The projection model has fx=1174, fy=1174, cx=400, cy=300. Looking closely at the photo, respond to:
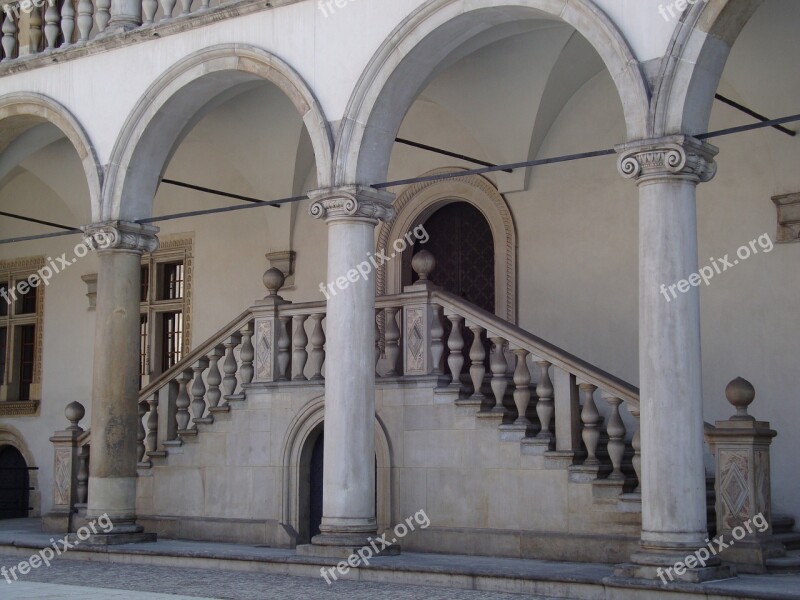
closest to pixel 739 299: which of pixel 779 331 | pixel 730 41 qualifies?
pixel 779 331

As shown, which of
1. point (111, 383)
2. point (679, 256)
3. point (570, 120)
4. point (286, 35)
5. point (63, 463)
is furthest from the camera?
point (63, 463)

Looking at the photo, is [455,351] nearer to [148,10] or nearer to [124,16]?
[148,10]

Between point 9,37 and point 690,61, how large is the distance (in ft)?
26.0

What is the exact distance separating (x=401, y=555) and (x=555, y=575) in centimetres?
179

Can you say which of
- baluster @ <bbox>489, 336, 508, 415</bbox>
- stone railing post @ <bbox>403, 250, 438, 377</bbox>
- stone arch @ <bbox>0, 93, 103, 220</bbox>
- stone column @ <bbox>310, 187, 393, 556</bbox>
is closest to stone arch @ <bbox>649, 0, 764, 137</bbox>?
stone column @ <bbox>310, 187, 393, 556</bbox>

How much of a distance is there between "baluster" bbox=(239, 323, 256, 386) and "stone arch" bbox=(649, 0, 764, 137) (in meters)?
5.35

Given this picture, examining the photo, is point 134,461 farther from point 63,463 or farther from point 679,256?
point 679,256

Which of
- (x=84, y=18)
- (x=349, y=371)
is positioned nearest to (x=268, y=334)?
(x=349, y=371)

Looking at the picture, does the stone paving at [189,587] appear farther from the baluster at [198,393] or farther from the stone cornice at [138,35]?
the stone cornice at [138,35]

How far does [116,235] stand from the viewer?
11359 mm

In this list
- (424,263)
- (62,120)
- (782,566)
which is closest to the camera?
(782,566)

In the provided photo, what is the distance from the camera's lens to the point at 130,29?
455 inches

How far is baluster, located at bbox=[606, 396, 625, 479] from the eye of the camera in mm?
9430

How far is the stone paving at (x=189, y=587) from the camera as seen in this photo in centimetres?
819
